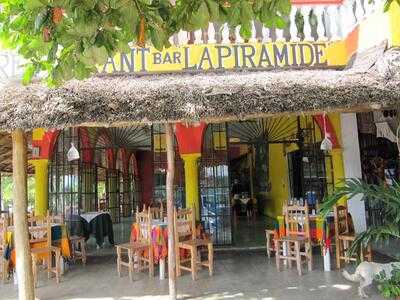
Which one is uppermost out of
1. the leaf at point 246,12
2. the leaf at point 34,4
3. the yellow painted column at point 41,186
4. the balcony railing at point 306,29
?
the balcony railing at point 306,29

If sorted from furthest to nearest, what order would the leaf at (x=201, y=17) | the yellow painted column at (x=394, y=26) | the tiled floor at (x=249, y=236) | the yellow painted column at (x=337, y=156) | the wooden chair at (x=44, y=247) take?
the tiled floor at (x=249, y=236) → the yellow painted column at (x=337, y=156) → the wooden chair at (x=44, y=247) → the yellow painted column at (x=394, y=26) → the leaf at (x=201, y=17)

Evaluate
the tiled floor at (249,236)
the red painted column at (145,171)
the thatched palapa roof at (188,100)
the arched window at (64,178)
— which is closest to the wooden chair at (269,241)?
the tiled floor at (249,236)

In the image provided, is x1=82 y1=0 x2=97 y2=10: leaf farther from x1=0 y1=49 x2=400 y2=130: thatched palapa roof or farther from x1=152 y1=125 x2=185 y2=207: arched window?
x1=152 y1=125 x2=185 y2=207: arched window

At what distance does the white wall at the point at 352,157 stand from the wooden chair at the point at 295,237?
2031 mm

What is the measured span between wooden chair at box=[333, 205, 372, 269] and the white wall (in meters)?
1.56

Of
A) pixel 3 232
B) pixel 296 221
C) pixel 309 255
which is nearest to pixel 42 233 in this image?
pixel 3 232

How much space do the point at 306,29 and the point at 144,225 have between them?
4.01 metres

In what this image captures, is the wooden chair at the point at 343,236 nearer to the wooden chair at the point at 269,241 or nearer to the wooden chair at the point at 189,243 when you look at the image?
the wooden chair at the point at 269,241

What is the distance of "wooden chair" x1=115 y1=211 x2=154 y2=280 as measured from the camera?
18.8 feet

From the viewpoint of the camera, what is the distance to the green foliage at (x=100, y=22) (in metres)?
2.00

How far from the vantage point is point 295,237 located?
6.01 meters

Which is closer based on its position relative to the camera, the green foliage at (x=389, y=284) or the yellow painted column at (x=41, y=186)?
the green foliage at (x=389, y=284)

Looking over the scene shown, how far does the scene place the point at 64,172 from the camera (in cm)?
862

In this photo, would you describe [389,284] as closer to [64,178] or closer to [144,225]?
[144,225]
